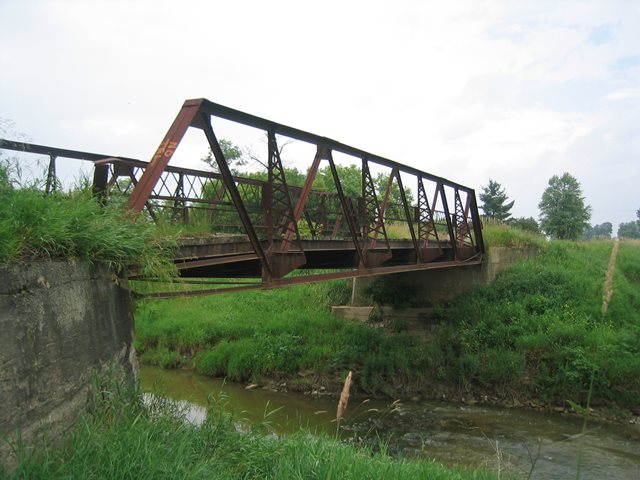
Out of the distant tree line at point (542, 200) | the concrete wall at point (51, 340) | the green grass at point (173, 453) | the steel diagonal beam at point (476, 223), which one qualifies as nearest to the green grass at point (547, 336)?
the steel diagonal beam at point (476, 223)

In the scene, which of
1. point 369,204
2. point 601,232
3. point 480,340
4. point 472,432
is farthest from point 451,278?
point 601,232

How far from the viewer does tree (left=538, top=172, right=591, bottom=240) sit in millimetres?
51375

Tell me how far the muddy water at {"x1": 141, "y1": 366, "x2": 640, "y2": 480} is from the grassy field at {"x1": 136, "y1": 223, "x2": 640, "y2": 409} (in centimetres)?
105

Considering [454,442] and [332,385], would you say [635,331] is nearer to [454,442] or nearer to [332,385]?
[454,442]

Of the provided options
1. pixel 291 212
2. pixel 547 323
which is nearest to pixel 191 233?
pixel 291 212

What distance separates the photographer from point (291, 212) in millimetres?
9000

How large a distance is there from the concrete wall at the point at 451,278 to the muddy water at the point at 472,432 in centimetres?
522

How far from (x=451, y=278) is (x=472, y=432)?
25.6 ft

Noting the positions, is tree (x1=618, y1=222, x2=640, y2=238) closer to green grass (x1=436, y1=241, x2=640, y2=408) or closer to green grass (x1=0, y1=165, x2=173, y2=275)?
green grass (x1=436, y1=241, x2=640, y2=408)

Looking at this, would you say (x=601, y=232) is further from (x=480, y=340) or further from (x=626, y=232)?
(x=480, y=340)

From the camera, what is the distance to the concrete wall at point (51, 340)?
3879mm

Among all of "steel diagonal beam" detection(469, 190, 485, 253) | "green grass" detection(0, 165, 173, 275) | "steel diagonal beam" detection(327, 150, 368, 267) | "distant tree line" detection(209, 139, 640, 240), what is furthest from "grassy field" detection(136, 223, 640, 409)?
"distant tree line" detection(209, 139, 640, 240)

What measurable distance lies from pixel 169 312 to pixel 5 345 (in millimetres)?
22713

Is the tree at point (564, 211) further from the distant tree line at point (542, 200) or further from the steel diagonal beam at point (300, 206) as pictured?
the steel diagonal beam at point (300, 206)
